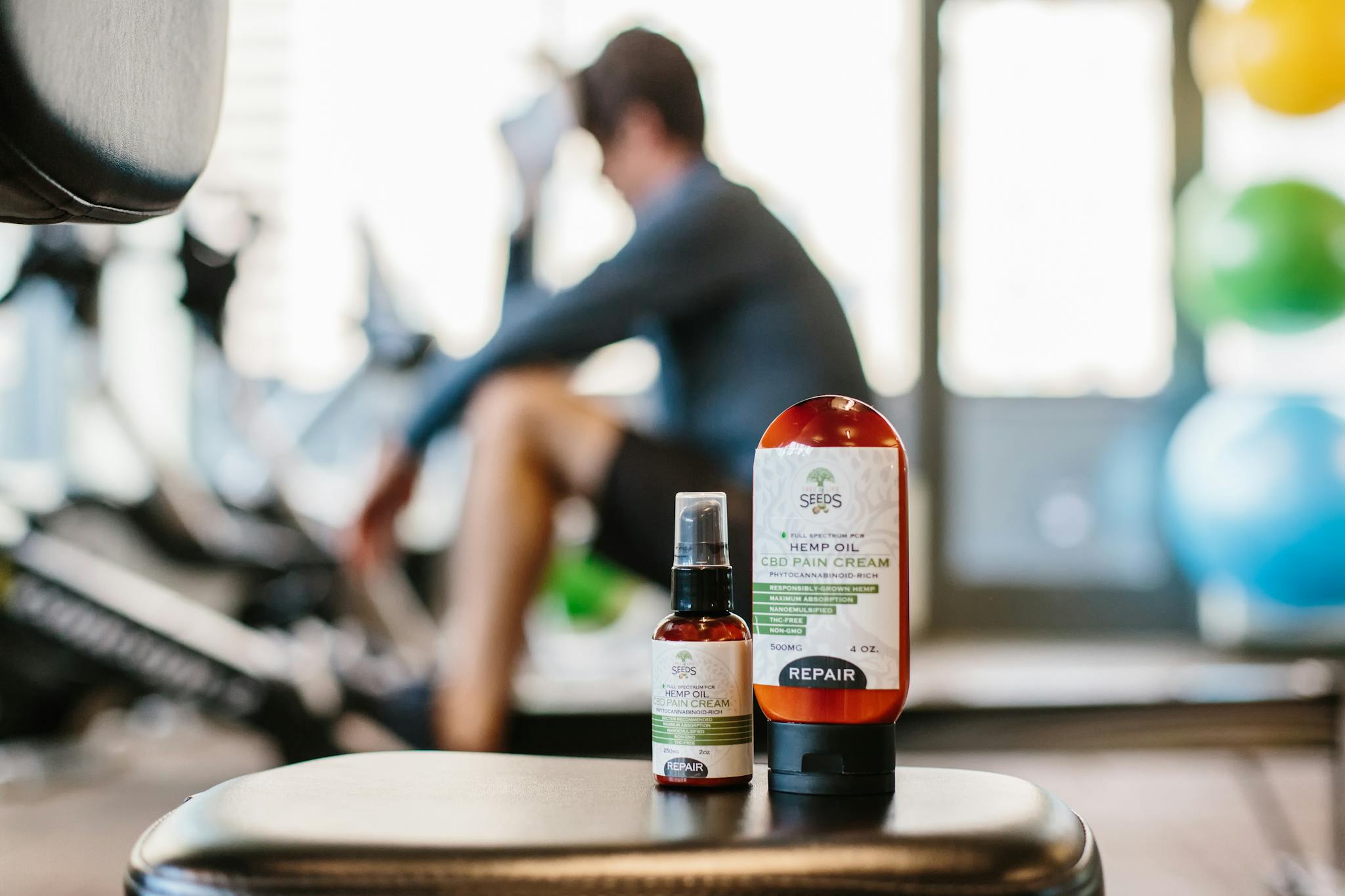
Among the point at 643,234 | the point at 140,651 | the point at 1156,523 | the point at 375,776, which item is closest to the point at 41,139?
the point at 375,776

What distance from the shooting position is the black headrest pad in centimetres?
45

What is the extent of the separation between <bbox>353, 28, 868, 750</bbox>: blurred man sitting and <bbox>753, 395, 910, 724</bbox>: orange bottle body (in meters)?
0.82

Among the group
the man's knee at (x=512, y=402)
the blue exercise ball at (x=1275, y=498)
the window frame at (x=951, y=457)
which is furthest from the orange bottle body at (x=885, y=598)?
the window frame at (x=951, y=457)

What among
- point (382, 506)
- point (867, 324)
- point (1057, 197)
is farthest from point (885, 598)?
point (1057, 197)

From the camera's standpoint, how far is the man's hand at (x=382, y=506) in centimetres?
148

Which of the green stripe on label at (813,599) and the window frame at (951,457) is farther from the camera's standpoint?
the window frame at (951,457)

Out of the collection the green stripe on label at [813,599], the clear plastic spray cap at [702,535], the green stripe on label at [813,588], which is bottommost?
the green stripe on label at [813,599]

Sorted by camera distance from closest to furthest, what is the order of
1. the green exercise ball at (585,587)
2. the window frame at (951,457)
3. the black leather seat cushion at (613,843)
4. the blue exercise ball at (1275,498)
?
the black leather seat cushion at (613,843) → the blue exercise ball at (1275,498) → the green exercise ball at (585,587) → the window frame at (951,457)

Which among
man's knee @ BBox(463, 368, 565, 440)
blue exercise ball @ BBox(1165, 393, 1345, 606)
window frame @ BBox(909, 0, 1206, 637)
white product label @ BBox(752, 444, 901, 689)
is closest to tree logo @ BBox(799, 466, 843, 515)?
white product label @ BBox(752, 444, 901, 689)

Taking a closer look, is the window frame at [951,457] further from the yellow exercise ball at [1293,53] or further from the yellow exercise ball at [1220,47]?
the yellow exercise ball at [1293,53]

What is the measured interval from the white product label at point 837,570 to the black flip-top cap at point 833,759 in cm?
2

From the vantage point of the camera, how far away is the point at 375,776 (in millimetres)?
572

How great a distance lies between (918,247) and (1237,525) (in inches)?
50.1

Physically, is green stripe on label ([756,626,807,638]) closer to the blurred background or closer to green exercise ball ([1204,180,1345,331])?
the blurred background
